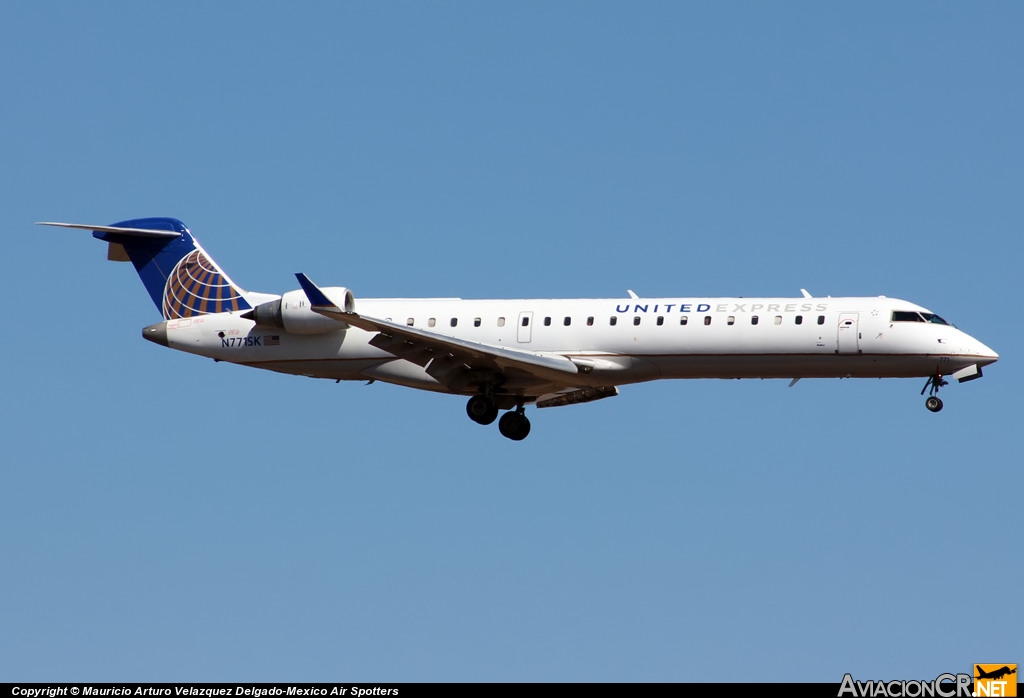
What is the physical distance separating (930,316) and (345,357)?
40.5ft

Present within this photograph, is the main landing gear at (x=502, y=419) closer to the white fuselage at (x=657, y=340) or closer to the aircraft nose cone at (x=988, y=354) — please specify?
the white fuselage at (x=657, y=340)

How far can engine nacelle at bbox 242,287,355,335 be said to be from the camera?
116 feet

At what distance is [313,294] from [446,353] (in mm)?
3323

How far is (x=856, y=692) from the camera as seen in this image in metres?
22.6

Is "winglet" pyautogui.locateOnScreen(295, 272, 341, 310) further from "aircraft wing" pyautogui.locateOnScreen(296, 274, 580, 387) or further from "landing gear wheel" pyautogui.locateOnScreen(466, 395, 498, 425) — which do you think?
"landing gear wheel" pyautogui.locateOnScreen(466, 395, 498, 425)

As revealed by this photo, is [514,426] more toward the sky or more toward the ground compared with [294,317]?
more toward the ground

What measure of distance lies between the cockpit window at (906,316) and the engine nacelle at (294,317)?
11.3 m

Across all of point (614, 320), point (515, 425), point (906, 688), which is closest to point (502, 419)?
point (515, 425)

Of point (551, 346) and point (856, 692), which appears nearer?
point (856, 692)

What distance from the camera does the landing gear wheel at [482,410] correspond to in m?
35.5

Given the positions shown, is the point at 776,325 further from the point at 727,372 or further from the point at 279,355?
the point at 279,355

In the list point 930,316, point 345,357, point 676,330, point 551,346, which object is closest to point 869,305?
point 930,316

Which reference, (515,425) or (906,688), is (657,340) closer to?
(515,425)

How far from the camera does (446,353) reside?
1357 inches
